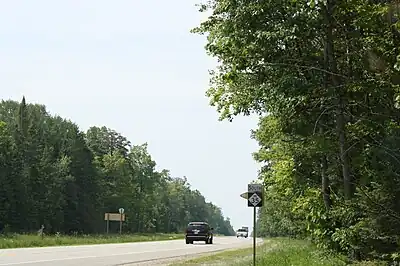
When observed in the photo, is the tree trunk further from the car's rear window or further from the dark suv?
the car's rear window

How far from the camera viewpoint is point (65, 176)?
90.1 metres

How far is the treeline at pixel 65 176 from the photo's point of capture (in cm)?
8062

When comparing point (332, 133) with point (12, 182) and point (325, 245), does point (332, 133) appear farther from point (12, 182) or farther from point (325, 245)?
point (12, 182)

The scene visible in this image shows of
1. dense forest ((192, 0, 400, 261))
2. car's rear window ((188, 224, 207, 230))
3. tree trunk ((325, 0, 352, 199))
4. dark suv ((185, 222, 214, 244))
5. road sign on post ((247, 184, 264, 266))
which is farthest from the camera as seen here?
car's rear window ((188, 224, 207, 230))

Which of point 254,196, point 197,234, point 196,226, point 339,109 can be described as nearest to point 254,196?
point 254,196

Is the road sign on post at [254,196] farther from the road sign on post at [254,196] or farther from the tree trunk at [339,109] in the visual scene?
the tree trunk at [339,109]

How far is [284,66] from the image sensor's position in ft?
62.5

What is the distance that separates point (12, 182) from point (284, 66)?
66.2m

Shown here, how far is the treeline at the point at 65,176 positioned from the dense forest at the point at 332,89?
52.4 meters

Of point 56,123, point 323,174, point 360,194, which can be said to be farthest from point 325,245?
point 56,123

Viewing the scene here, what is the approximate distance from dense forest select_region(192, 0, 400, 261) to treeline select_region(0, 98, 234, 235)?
52.4 metres

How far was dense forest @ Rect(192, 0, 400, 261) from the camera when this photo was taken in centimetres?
1634

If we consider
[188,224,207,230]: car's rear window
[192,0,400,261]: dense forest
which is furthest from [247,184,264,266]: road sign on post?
[188,224,207,230]: car's rear window

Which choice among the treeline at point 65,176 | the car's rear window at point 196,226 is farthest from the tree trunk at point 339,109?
the treeline at point 65,176
